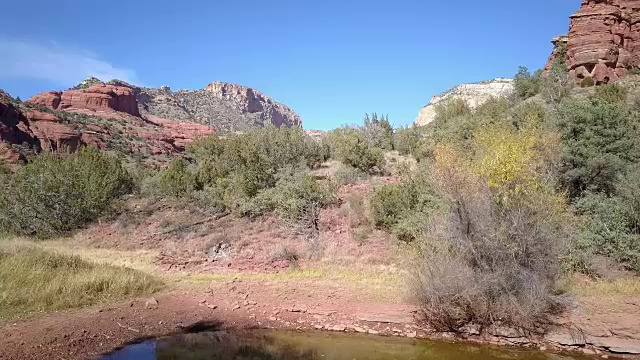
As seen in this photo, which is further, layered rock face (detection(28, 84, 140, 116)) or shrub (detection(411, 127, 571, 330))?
layered rock face (detection(28, 84, 140, 116))

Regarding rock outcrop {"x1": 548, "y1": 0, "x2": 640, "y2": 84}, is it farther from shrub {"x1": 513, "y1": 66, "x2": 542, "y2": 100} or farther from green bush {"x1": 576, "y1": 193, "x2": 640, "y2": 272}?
green bush {"x1": 576, "y1": 193, "x2": 640, "y2": 272}

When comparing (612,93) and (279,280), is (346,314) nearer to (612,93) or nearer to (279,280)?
(279,280)

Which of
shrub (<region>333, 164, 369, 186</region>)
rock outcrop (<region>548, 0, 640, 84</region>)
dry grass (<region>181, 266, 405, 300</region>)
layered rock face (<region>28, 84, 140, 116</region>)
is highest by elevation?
layered rock face (<region>28, 84, 140, 116</region>)

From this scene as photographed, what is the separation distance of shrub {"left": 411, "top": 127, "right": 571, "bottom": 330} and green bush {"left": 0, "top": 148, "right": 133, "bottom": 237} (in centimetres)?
1948

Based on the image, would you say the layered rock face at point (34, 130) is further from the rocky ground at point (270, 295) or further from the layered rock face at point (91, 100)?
the rocky ground at point (270, 295)

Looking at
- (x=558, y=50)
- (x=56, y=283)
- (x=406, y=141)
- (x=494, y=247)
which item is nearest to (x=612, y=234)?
(x=494, y=247)

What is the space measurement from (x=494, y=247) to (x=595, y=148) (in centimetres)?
1154

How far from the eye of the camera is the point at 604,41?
135 feet

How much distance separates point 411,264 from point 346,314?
212 cm

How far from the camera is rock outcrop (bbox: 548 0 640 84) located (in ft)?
132

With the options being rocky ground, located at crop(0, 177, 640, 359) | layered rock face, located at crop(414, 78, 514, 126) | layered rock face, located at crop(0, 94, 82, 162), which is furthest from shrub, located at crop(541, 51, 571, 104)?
layered rock face, located at crop(0, 94, 82, 162)

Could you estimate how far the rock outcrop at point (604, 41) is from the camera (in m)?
40.3

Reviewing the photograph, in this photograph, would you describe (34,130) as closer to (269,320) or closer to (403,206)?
(403,206)

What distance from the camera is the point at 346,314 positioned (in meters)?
10.3
